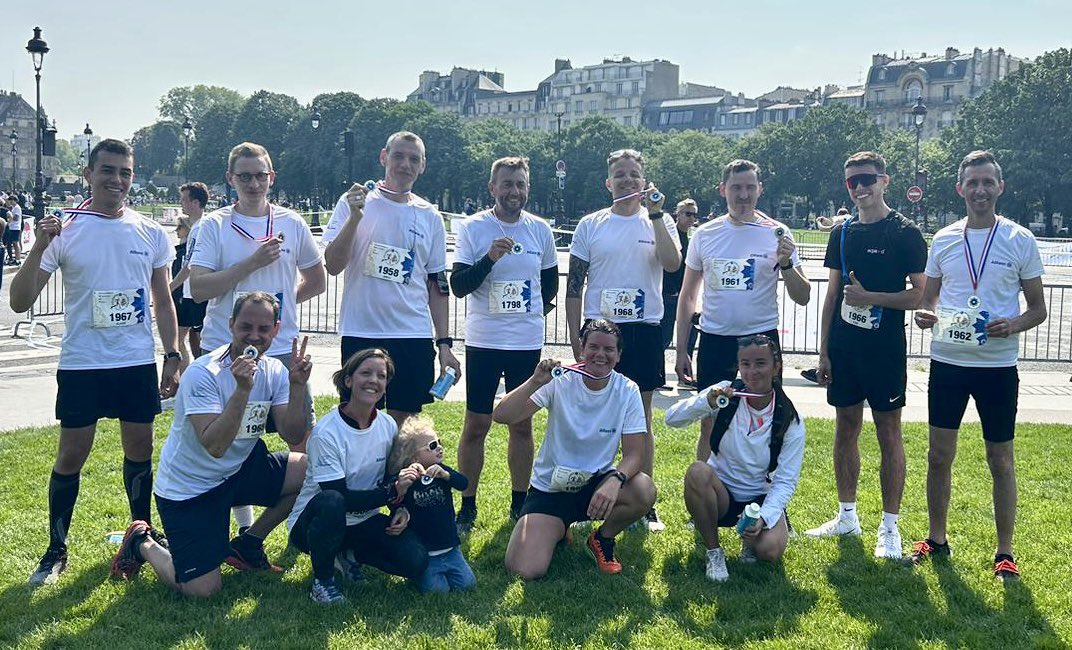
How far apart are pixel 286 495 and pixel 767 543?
8.59 feet

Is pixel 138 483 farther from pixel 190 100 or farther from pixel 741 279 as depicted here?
pixel 190 100

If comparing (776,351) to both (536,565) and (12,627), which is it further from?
(12,627)

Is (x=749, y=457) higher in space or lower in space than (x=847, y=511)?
higher

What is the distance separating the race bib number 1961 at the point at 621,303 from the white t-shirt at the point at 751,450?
2.71 feet

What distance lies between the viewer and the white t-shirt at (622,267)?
6.08 meters

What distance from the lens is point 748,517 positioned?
16.4 feet

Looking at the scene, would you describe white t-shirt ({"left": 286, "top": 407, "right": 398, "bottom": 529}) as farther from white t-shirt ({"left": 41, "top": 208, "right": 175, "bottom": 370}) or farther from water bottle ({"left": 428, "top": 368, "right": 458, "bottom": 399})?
white t-shirt ({"left": 41, "top": 208, "right": 175, "bottom": 370})

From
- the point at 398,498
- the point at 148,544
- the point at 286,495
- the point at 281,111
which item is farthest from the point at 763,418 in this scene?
the point at 281,111

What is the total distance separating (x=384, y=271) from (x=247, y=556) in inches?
69.6

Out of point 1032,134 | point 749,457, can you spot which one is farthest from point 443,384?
point 1032,134

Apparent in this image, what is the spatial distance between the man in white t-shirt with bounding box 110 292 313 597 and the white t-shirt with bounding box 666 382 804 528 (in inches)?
81.6

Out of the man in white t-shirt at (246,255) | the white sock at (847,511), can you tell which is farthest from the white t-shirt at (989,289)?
the man in white t-shirt at (246,255)

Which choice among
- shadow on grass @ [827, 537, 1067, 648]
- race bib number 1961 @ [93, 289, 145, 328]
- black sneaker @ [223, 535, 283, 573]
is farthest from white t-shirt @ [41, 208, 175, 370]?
shadow on grass @ [827, 537, 1067, 648]

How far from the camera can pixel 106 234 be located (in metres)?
5.11
